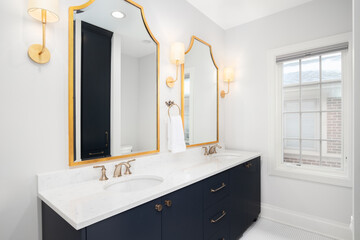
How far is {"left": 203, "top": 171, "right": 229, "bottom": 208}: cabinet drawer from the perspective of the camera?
59.9 inches

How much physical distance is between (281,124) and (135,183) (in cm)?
194

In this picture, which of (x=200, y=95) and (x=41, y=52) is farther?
(x=200, y=95)

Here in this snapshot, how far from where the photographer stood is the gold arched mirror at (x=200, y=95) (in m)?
2.14

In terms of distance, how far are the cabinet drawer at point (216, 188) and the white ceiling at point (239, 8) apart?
187 centimetres

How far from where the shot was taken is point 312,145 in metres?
2.31

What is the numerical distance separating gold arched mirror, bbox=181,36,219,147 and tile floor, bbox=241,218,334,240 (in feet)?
3.63

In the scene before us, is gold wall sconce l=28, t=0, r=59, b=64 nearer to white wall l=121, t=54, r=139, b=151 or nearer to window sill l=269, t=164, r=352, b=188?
white wall l=121, t=54, r=139, b=151

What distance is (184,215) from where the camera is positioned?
1.28m

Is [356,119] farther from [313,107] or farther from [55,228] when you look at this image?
[313,107]

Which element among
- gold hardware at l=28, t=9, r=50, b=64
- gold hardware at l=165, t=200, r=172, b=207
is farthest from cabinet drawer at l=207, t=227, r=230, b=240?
gold hardware at l=28, t=9, r=50, b=64

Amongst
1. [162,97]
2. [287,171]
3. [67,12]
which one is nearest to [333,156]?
[287,171]

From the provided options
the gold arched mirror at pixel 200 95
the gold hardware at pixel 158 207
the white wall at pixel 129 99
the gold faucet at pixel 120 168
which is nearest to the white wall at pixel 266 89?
the gold arched mirror at pixel 200 95

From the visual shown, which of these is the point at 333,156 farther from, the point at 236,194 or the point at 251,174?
the point at 236,194

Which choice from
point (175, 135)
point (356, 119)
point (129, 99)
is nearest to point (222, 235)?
point (175, 135)
